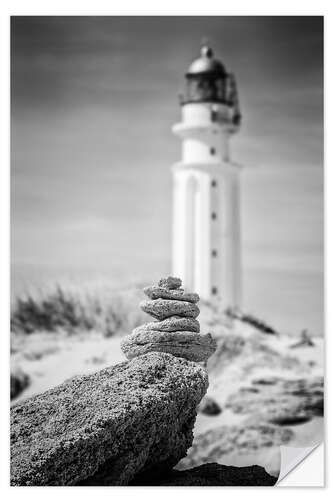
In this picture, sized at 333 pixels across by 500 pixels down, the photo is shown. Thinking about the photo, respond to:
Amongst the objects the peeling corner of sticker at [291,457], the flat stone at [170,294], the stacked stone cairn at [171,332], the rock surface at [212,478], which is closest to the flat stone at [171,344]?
the stacked stone cairn at [171,332]

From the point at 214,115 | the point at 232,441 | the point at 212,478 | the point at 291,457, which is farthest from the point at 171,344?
the point at 214,115

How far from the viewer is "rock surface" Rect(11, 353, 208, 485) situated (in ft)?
15.4

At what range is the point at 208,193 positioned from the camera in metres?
8.05

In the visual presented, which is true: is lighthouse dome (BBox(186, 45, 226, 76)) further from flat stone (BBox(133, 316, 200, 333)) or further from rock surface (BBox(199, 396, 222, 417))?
rock surface (BBox(199, 396, 222, 417))

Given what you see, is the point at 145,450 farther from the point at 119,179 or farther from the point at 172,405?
the point at 119,179

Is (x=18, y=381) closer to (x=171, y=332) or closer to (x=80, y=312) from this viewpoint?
(x=80, y=312)

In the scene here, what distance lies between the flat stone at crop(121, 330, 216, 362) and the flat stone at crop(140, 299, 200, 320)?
0.16 m

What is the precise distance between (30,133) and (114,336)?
237 cm

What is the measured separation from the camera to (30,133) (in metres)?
6.93

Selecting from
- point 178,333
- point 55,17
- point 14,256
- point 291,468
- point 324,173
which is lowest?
point 291,468

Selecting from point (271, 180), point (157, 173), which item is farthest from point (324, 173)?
point (157, 173)

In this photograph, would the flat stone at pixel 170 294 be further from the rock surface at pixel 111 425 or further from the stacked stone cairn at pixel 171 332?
the rock surface at pixel 111 425

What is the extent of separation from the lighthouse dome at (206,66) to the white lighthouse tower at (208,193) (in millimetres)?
27

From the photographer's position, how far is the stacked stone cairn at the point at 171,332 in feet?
17.5
